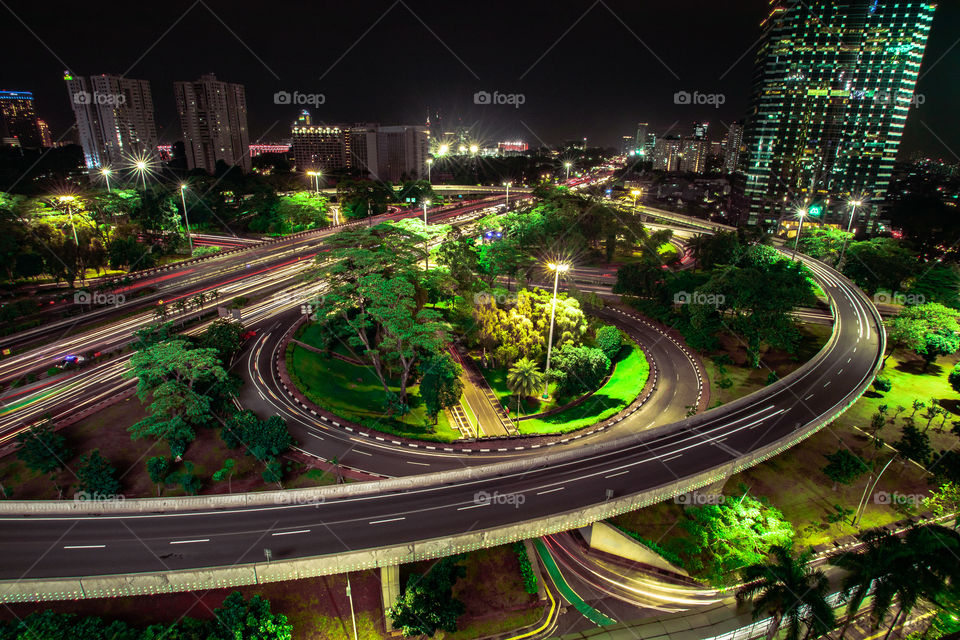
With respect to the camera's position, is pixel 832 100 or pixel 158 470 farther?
pixel 832 100

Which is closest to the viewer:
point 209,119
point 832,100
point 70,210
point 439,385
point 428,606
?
point 428,606

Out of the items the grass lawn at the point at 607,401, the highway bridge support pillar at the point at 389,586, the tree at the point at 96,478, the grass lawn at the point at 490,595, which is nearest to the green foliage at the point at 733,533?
the grass lawn at the point at 490,595

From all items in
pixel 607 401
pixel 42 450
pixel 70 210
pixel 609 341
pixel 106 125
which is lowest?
pixel 607 401

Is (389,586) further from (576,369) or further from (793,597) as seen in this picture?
(576,369)

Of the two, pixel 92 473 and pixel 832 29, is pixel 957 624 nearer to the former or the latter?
pixel 92 473

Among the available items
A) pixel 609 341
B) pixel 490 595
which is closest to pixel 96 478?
pixel 490 595

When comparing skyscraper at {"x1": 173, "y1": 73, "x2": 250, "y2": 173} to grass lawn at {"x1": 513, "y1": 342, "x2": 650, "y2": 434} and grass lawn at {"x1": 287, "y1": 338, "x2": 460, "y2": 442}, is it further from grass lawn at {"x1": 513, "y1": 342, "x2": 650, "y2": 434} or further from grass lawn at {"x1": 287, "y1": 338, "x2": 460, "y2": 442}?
grass lawn at {"x1": 513, "y1": 342, "x2": 650, "y2": 434}
